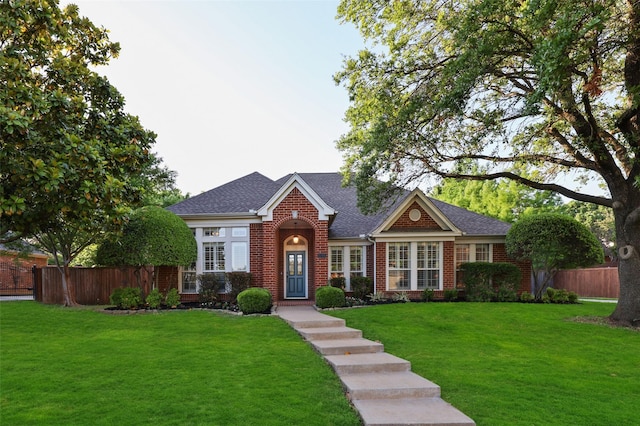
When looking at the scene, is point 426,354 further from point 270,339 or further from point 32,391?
point 32,391

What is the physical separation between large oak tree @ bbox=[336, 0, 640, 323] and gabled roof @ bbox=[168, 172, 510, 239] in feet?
7.90

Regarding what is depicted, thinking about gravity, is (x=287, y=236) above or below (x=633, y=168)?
below

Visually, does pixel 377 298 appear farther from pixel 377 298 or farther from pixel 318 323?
pixel 318 323

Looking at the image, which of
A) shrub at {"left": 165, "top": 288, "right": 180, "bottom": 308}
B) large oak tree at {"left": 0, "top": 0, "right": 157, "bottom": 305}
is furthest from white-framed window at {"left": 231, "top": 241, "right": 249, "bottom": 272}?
large oak tree at {"left": 0, "top": 0, "right": 157, "bottom": 305}

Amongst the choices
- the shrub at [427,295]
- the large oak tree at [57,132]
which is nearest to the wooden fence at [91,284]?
the large oak tree at [57,132]

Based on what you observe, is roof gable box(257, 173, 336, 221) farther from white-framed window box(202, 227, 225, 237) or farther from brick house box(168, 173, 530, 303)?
white-framed window box(202, 227, 225, 237)

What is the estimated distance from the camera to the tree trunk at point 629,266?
11.5 metres

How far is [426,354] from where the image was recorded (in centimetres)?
801

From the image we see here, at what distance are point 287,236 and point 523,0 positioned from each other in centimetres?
1175

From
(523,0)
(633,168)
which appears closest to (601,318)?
(633,168)

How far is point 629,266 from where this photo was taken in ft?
38.6

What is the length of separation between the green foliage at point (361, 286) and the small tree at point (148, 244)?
6.72m

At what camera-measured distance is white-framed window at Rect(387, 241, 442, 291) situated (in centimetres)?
1620

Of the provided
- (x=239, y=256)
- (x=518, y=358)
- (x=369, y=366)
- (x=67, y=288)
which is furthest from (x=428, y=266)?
(x=67, y=288)
